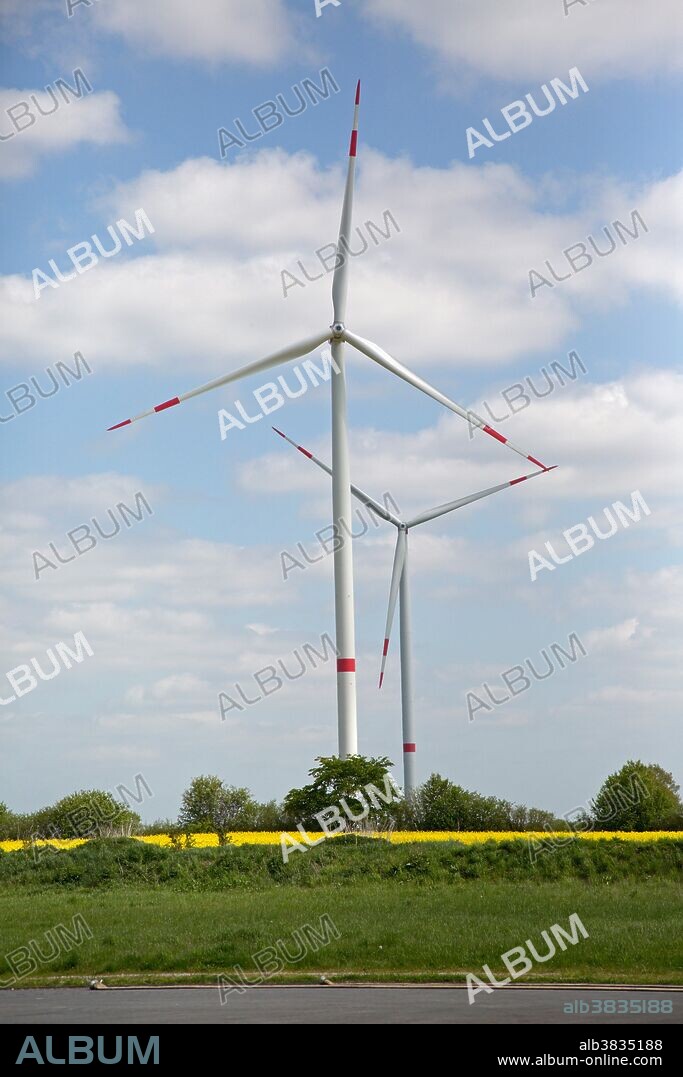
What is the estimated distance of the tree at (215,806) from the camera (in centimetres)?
4947

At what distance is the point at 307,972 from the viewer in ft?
70.3

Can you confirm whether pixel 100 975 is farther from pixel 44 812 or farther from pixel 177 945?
pixel 44 812

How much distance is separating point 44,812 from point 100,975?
28.8 metres

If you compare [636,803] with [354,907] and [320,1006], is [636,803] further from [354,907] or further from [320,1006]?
[320,1006]

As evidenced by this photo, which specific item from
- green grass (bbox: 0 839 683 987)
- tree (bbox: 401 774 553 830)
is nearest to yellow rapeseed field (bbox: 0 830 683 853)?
tree (bbox: 401 774 553 830)

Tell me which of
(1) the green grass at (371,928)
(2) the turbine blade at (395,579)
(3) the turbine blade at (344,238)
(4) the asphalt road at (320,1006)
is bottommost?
(4) the asphalt road at (320,1006)

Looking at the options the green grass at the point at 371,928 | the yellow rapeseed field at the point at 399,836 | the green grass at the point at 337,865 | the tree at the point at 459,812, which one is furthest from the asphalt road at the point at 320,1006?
the tree at the point at 459,812

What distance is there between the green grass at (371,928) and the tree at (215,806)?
1952cm

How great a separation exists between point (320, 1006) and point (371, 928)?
23.0 feet

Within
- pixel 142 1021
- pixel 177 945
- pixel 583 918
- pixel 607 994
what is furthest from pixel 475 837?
pixel 142 1021

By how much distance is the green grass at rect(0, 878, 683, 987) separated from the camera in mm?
21391

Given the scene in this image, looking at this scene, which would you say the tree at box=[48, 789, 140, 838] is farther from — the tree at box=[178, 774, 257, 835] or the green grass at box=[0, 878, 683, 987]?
the green grass at box=[0, 878, 683, 987]

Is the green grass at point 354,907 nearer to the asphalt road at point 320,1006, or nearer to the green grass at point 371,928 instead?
the green grass at point 371,928

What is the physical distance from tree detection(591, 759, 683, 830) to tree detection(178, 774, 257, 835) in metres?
14.0
